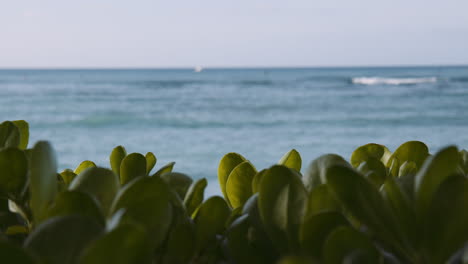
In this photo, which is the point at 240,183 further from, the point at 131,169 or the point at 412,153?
the point at 412,153

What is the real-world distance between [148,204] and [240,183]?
0.20 metres

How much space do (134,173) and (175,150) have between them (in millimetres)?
8479

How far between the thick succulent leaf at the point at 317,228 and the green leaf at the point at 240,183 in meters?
0.19

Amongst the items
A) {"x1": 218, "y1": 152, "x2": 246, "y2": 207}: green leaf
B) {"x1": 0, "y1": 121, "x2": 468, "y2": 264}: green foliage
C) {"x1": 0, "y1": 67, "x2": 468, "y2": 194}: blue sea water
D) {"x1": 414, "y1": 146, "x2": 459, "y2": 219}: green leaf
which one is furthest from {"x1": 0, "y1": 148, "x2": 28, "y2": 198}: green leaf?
{"x1": 0, "y1": 67, "x2": 468, "y2": 194}: blue sea water

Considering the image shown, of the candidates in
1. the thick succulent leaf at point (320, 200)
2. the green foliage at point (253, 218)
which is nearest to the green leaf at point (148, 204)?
the green foliage at point (253, 218)

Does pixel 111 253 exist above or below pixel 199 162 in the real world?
above

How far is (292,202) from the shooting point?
41cm

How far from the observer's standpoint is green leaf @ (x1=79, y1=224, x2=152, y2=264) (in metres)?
0.28

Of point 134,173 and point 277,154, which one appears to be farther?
point 277,154

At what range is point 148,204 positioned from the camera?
1.21ft

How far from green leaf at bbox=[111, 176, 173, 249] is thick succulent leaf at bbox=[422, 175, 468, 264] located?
176 mm

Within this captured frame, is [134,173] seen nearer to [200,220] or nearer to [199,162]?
[200,220]

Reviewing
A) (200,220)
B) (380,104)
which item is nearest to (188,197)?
(200,220)

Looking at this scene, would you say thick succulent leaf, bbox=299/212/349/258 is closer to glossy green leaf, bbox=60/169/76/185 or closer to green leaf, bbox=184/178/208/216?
green leaf, bbox=184/178/208/216
